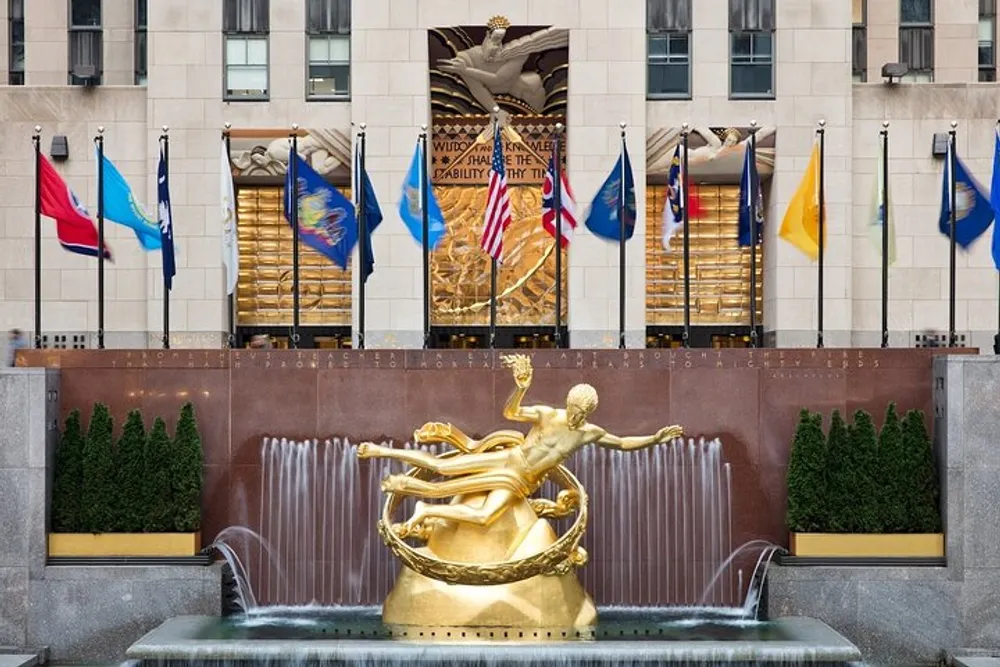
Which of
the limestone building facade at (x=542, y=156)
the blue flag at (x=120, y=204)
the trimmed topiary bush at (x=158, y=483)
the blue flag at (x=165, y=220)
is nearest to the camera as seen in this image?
the trimmed topiary bush at (x=158, y=483)

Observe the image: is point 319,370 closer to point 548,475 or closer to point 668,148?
point 548,475

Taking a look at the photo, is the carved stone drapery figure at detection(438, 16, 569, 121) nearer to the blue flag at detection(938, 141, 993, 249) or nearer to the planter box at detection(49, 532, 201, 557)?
the blue flag at detection(938, 141, 993, 249)

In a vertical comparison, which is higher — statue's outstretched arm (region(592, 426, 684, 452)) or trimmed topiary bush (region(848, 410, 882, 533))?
statue's outstretched arm (region(592, 426, 684, 452))

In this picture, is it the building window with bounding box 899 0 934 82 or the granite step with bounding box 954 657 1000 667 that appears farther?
the building window with bounding box 899 0 934 82

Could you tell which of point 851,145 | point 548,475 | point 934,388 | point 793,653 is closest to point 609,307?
point 851,145

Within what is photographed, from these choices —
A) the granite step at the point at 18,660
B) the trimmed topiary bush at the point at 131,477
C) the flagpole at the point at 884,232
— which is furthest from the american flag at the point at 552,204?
the granite step at the point at 18,660

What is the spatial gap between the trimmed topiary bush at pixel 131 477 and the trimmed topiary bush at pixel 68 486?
1.88 ft

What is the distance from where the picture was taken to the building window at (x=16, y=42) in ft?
120

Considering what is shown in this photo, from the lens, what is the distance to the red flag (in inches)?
986

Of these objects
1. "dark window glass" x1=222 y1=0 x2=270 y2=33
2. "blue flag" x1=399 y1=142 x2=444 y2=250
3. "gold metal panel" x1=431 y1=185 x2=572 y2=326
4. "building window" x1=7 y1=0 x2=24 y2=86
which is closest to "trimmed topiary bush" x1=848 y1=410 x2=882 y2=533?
"blue flag" x1=399 y1=142 x2=444 y2=250

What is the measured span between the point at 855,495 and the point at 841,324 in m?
11.6

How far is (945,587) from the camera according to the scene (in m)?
22.3

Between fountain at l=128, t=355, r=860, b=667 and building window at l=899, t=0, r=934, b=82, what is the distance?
16.7 meters

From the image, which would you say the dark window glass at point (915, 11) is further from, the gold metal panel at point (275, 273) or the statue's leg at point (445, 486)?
the statue's leg at point (445, 486)
